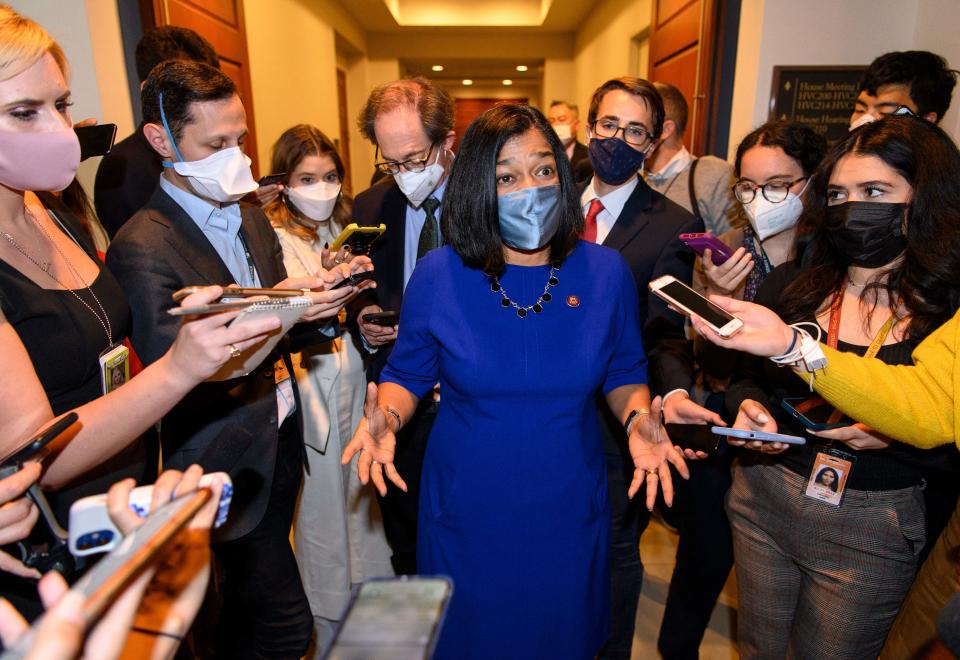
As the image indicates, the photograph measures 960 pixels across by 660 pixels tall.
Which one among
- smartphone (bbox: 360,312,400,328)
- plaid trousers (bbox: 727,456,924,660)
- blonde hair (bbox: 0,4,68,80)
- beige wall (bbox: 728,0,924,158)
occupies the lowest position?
plaid trousers (bbox: 727,456,924,660)

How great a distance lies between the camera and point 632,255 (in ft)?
6.09

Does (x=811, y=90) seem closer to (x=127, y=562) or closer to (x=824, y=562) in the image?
(x=824, y=562)

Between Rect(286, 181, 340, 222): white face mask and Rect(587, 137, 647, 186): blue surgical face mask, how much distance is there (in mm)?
1040

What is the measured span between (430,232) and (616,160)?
707 mm

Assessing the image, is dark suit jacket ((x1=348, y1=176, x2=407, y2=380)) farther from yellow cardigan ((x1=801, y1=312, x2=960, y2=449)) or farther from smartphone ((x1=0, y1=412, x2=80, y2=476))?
yellow cardigan ((x1=801, y1=312, x2=960, y2=449))

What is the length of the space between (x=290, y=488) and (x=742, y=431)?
1332 millimetres

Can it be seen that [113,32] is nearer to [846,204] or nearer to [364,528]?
[364,528]

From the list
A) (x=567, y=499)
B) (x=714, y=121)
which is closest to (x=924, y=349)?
(x=567, y=499)

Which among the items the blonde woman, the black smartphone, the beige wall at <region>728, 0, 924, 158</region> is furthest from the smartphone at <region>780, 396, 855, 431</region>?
the beige wall at <region>728, 0, 924, 158</region>

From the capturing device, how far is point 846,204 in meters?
1.37

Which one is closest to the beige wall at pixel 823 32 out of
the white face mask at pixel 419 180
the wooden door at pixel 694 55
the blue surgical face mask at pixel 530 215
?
the wooden door at pixel 694 55

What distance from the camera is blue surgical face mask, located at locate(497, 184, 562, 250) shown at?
1.39m

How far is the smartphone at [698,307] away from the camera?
1.14 metres

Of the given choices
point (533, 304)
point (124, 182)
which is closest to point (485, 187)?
point (533, 304)
